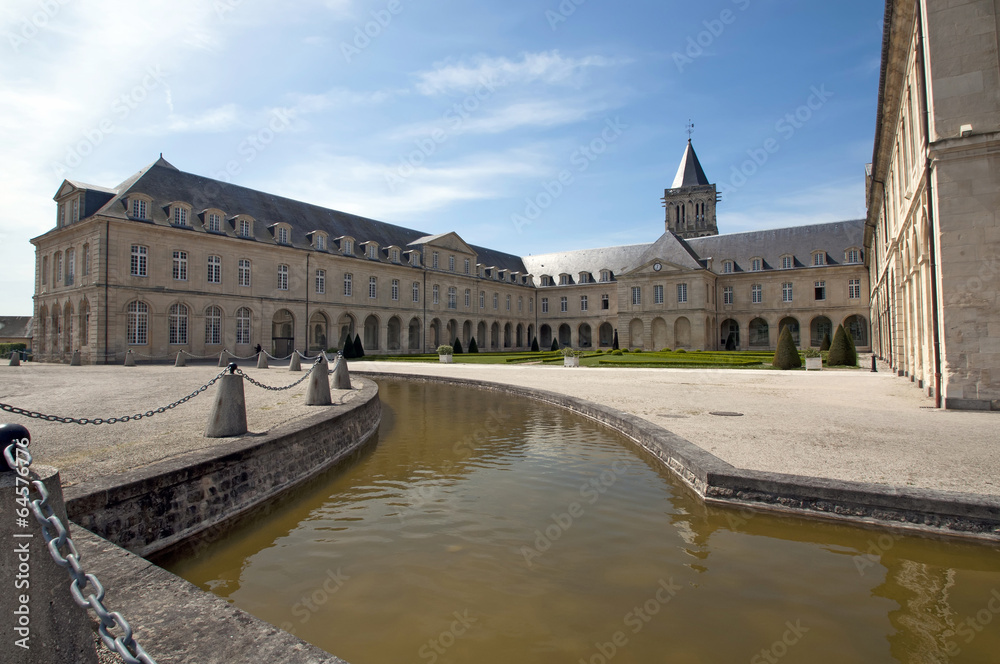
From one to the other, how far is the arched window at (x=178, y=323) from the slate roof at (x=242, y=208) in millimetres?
4092

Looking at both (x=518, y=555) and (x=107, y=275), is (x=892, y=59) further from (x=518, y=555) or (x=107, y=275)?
(x=107, y=275)

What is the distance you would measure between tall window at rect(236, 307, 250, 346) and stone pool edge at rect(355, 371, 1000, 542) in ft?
96.6

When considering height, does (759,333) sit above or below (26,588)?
above

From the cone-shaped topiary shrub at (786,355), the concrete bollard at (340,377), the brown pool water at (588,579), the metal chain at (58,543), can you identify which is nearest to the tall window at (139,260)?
the concrete bollard at (340,377)

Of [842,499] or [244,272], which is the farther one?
[244,272]

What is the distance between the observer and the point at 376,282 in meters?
38.6

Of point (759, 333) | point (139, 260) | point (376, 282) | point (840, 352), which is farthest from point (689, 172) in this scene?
point (139, 260)

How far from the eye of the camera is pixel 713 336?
45219mm

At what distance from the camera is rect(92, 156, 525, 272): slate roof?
1067 inches

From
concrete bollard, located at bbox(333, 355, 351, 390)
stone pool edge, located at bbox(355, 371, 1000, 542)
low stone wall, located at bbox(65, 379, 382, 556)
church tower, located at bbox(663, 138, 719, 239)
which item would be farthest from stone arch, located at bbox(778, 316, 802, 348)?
low stone wall, located at bbox(65, 379, 382, 556)

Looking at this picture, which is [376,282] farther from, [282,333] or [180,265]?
[180,265]

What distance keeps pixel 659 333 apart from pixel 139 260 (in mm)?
36162

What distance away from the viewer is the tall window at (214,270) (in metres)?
29.0

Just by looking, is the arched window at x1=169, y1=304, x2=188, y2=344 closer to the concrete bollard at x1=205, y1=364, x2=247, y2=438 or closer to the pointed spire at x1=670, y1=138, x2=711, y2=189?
the concrete bollard at x1=205, y1=364, x2=247, y2=438
